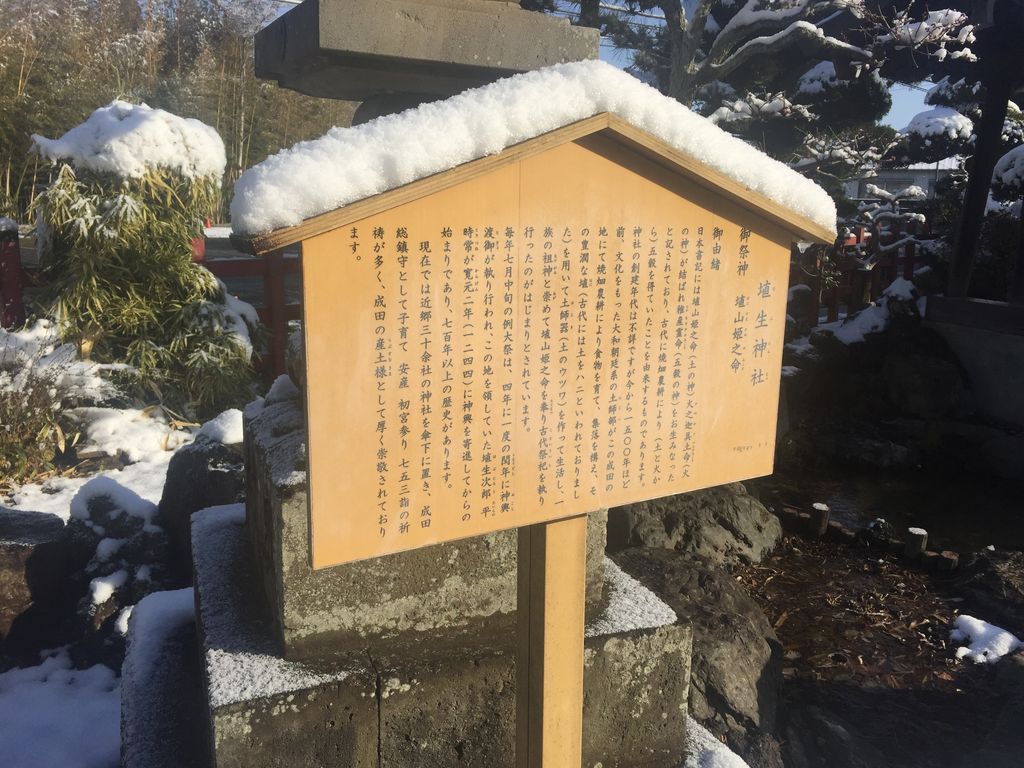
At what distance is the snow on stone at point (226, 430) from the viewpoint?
4.29 metres

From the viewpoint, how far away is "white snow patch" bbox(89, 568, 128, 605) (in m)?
3.71

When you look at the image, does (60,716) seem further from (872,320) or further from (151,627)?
(872,320)

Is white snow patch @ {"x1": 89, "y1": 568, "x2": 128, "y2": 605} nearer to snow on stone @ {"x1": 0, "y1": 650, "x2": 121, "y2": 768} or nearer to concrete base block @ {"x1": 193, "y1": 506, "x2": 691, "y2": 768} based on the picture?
Answer: snow on stone @ {"x1": 0, "y1": 650, "x2": 121, "y2": 768}

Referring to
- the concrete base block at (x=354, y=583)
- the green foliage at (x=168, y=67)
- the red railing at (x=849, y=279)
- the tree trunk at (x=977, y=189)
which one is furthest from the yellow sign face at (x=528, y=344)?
the green foliage at (x=168, y=67)

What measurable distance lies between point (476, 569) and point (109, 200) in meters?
4.93

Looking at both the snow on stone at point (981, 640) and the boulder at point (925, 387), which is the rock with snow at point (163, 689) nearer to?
the snow on stone at point (981, 640)

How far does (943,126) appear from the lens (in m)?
10.5

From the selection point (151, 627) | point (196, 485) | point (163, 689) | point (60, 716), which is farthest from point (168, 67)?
point (163, 689)

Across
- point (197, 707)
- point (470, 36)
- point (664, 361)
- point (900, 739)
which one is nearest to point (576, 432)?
point (664, 361)

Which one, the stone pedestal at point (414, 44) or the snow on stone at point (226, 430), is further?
the snow on stone at point (226, 430)

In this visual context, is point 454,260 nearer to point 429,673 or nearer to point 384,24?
point 384,24

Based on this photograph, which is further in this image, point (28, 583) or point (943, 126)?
point (943, 126)

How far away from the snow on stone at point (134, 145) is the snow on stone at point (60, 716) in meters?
3.71

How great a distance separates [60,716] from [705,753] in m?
2.48
